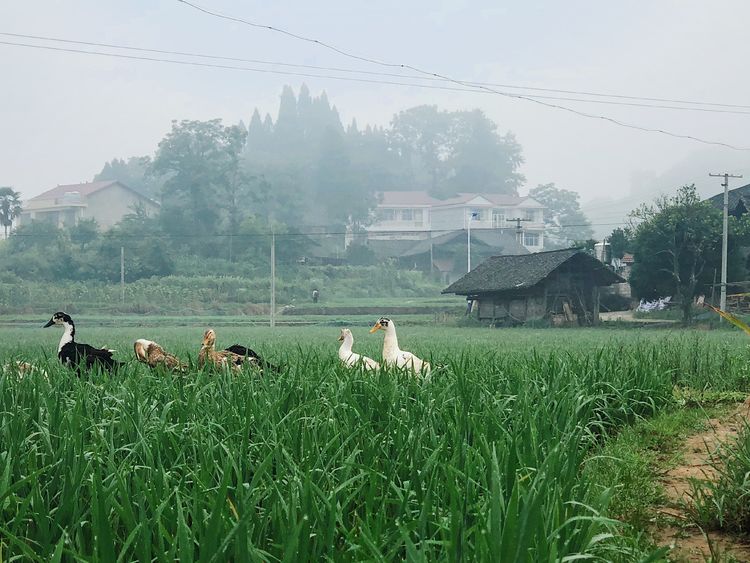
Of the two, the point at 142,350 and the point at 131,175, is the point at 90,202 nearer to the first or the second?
the point at 131,175

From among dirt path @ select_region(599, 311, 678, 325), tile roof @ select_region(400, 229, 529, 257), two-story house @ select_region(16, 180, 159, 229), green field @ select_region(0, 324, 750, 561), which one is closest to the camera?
green field @ select_region(0, 324, 750, 561)

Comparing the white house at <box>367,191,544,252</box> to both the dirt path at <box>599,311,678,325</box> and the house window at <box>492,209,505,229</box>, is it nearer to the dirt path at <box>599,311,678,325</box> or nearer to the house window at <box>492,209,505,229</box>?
the house window at <box>492,209,505,229</box>

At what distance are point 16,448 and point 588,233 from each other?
109 ft

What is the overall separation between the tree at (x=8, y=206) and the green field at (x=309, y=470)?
1136cm

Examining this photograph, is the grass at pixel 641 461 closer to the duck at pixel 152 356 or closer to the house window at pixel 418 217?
the duck at pixel 152 356

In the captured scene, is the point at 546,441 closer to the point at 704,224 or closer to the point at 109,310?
the point at 109,310

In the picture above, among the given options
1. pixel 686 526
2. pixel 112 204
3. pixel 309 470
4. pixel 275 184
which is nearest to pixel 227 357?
pixel 686 526

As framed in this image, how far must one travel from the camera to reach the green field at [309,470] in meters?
2.00

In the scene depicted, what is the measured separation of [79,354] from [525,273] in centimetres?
1641

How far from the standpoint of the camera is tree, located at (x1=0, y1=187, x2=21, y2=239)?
50.7 ft

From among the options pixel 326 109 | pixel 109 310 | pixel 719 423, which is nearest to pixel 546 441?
pixel 719 423

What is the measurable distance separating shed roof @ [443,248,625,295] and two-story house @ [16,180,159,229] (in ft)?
26.8

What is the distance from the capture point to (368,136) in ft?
118

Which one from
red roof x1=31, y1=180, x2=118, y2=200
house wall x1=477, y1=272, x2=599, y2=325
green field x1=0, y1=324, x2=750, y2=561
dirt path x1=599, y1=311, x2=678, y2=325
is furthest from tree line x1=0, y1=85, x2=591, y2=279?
green field x1=0, y1=324, x2=750, y2=561
